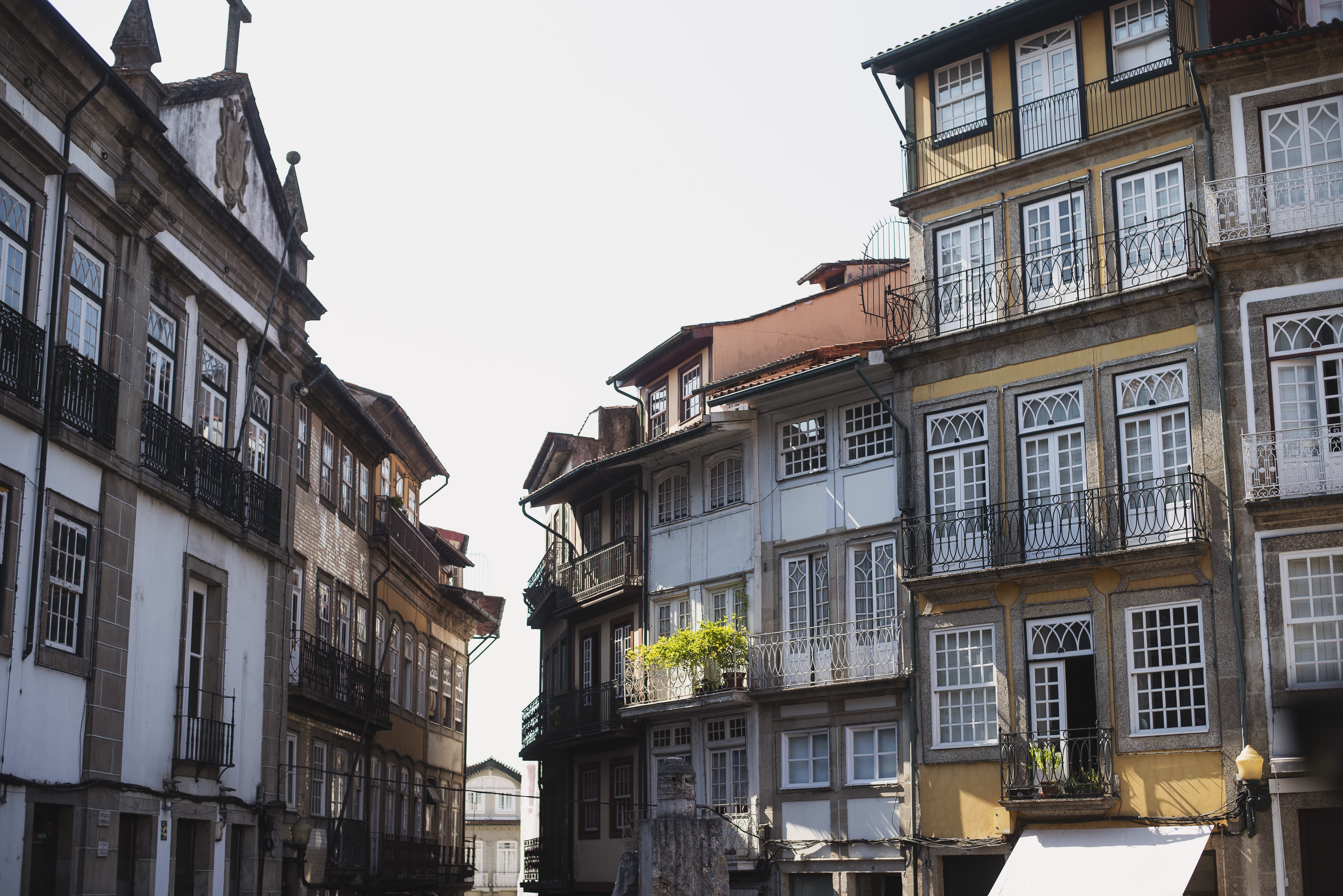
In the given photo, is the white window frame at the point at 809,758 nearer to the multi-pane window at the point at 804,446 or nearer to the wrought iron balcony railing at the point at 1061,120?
the multi-pane window at the point at 804,446

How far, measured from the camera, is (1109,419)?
24578 mm

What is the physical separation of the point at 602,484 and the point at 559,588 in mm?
3719

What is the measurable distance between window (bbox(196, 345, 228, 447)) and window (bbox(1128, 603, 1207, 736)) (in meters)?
14.3

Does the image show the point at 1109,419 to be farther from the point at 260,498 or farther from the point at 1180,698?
the point at 260,498

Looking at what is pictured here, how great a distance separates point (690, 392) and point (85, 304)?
695 inches

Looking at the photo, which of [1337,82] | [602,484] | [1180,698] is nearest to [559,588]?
[602,484]

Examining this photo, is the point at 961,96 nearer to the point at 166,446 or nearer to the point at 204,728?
the point at 166,446

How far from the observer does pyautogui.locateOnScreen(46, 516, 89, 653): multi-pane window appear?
17656mm

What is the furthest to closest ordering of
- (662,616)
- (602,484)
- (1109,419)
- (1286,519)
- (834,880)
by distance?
(602,484) → (662,616) → (834,880) → (1109,419) → (1286,519)

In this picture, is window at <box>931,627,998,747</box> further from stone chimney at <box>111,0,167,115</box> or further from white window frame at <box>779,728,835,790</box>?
stone chimney at <box>111,0,167,115</box>

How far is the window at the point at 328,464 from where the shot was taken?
32688 mm

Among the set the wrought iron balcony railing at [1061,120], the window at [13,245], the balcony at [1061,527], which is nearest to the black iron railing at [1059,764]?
the balcony at [1061,527]

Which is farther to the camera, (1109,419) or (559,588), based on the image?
(559,588)

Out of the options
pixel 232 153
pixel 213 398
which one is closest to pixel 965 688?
pixel 213 398
